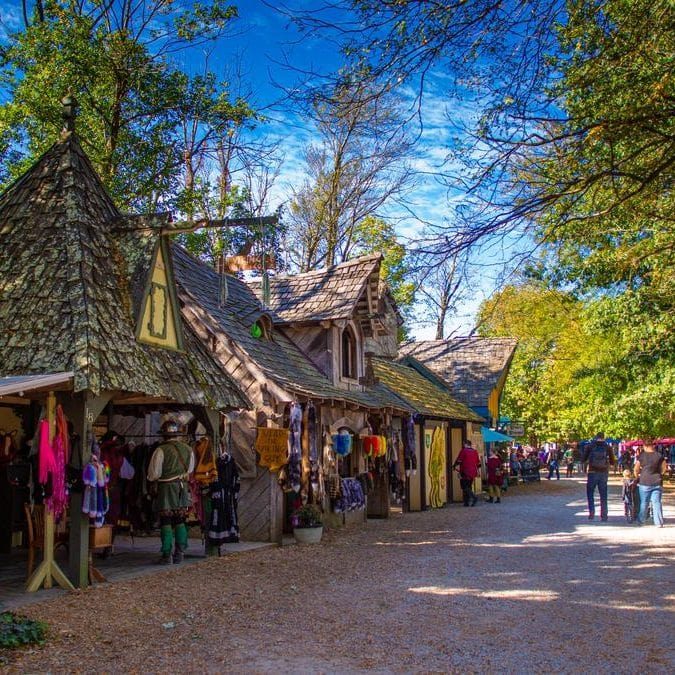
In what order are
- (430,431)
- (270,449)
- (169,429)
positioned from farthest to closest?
1. (430,431)
2. (270,449)
3. (169,429)

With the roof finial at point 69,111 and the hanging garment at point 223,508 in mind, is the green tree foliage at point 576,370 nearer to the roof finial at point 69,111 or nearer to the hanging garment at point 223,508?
the hanging garment at point 223,508

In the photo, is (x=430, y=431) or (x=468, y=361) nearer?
(x=430, y=431)

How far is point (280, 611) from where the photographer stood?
835 cm

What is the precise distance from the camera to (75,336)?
930cm

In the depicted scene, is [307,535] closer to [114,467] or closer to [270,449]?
[270,449]

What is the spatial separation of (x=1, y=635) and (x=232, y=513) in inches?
233

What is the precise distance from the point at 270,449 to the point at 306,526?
1.75 m

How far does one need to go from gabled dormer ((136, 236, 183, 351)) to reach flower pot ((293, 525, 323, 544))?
15.9ft

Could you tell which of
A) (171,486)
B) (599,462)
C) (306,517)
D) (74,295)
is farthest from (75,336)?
(599,462)

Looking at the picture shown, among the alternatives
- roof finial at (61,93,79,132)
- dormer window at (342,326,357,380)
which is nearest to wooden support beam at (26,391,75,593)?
roof finial at (61,93,79,132)

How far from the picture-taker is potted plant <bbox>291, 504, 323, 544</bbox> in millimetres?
14539

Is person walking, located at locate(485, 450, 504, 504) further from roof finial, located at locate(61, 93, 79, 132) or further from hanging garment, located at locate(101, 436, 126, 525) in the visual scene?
roof finial, located at locate(61, 93, 79, 132)

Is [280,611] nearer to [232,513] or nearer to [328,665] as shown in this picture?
[328,665]

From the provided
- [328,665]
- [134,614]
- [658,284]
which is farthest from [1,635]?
[658,284]
